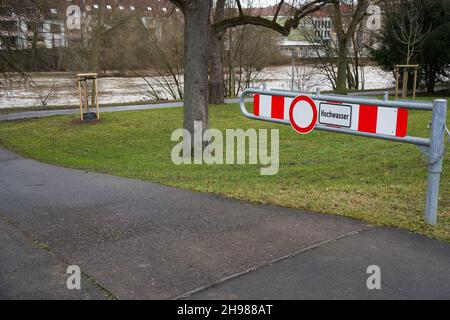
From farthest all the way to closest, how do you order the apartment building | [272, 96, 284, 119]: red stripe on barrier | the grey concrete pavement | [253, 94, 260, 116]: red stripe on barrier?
the apartment building
[253, 94, 260, 116]: red stripe on barrier
[272, 96, 284, 119]: red stripe on barrier
the grey concrete pavement

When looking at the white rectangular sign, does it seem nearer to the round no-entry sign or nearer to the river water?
the round no-entry sign

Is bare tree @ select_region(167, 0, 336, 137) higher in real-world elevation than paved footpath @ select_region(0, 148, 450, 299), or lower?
higher

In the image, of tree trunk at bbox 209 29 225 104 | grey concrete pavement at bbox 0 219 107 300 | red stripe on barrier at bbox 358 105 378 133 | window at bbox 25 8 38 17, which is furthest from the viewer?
tree trunk at bbox 209 29 225 104

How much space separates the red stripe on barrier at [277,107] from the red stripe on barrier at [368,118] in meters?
1.02

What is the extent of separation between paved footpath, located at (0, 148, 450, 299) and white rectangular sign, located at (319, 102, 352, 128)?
0.94m

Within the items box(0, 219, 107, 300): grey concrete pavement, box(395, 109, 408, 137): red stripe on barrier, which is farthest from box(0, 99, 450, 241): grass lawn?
box(0, 219, 107, 300): grey concrete pavement

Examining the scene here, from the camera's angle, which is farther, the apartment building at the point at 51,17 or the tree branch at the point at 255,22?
the apartment building at the point at 51,17

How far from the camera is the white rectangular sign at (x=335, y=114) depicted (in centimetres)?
492

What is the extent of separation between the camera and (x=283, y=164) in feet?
33.4

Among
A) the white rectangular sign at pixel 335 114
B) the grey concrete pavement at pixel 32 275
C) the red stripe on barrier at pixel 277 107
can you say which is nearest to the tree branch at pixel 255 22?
the red stripe on barrier at pixel 277 107

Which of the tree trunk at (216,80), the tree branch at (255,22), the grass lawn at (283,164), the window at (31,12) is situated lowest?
the grass lawn at (283,164)

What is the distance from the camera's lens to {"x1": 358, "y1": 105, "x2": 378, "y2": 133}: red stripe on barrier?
15.4 feet

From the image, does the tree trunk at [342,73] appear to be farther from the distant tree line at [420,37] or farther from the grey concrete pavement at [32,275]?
the grey concrete pavement at [32,275]
